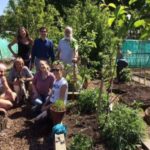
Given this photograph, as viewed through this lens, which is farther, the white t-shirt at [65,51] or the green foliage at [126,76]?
the green foliage at [126,76]

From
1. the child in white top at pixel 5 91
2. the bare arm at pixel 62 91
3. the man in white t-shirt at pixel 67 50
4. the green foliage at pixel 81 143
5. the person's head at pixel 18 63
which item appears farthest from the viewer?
the man in white t-shirt at pixel 67 50

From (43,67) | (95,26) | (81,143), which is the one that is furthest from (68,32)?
(95,26)

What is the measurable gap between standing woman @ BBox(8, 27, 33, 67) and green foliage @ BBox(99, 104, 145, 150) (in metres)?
3.65

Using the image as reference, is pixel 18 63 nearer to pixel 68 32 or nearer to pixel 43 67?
pixel 43 67

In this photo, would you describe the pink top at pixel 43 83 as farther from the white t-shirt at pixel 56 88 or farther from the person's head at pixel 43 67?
the white t-shirt at pixel 56 88

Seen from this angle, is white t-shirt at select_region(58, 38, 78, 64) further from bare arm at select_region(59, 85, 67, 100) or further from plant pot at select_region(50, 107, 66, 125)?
plant pot at select_region(50, 107, 66, 125)

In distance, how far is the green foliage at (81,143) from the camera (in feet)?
19.8

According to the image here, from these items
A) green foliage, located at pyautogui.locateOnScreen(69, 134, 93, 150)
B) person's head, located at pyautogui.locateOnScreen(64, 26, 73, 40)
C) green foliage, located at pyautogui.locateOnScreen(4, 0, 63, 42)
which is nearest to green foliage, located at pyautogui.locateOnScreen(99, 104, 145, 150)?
green foliage, located at pyautogui.locateOnScreen(69, 134, 93, 150)

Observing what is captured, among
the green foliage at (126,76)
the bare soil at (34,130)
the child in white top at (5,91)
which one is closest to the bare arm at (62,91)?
the bare soil at (34,130)

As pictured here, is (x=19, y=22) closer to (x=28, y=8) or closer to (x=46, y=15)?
(x=28, y=8)

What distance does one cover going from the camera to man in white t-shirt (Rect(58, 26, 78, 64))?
9.56 m

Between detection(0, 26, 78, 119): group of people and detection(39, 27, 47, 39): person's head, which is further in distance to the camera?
detection(39, 27, 47, 39): person's head

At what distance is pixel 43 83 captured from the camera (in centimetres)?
845

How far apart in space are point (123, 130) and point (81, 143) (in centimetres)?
72
